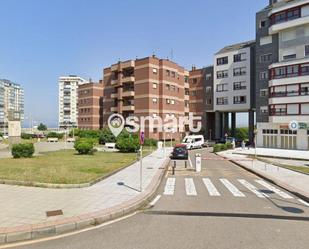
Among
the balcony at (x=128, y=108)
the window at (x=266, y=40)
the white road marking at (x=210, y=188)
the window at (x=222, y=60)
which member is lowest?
the white road marking at (x=210, y=188)

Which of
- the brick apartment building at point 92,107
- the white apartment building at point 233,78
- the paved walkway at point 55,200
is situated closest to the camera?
the paved walkway at point 55,200

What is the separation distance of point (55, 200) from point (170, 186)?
17.7 feet

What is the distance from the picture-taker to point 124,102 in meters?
56.9

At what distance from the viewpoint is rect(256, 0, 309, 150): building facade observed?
1486 inches

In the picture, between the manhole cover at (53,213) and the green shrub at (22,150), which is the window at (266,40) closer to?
the green shrub at (22,150)

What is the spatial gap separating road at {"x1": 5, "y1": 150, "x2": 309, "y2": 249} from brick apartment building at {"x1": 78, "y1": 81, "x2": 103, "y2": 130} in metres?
63.0

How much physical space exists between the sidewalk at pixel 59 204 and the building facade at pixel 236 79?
43.3 metres

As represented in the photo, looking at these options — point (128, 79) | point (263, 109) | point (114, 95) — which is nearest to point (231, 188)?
point (263, 109)

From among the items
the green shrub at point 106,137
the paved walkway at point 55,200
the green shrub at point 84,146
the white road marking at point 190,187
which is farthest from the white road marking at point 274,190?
the green shrub at point 106,137

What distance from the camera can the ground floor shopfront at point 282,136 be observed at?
38.7 m

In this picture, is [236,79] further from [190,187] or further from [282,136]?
[190,187]

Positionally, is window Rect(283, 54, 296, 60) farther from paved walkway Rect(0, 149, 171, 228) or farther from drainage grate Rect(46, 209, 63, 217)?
drainage grate Rect(46, 209, 63, 217)

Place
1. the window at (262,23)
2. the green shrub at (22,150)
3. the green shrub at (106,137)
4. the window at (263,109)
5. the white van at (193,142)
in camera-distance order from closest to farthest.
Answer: the green shrub at (22,150) → the white van at (193,142) → the window at (263,109) → the window at (262,23) → the green shrub at (106,137)

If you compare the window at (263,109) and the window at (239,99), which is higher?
the window at (239,99)
